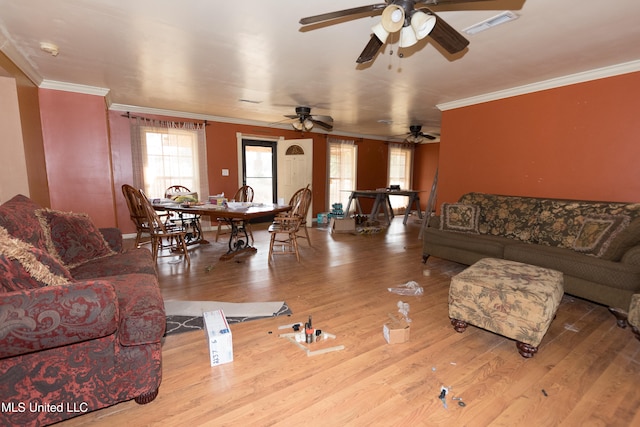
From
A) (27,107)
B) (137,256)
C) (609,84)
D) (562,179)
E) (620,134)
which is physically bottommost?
(137,256)

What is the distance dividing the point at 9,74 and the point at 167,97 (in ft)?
5.69

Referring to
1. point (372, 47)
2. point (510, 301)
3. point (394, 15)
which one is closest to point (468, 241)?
point (510, 301)

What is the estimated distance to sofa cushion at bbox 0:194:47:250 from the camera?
156 cm

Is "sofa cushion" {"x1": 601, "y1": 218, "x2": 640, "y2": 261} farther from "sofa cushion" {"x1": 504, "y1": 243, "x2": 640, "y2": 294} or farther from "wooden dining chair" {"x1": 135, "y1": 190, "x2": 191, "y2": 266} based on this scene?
"wooden dining chair" {"x1": 135, "y1": 190, "x2": 191, "y2": 266}

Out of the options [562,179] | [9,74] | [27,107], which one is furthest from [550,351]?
[27,107]

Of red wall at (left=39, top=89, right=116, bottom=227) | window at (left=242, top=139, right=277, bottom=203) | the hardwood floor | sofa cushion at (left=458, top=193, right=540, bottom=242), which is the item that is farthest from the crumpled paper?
window at (left=242, top=139, right=277, bottom=203)

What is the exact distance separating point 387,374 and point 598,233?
239 cm

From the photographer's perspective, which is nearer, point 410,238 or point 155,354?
point 155,354

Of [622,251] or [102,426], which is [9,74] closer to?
[102,426]

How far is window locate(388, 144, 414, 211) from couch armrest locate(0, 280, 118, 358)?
8.25m

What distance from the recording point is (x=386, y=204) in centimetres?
749

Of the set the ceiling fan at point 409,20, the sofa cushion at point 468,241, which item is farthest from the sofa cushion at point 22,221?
the sofa cushion at point 468,241

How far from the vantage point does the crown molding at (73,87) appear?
143 inches

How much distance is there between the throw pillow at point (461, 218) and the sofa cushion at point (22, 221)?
3805 millimetres
